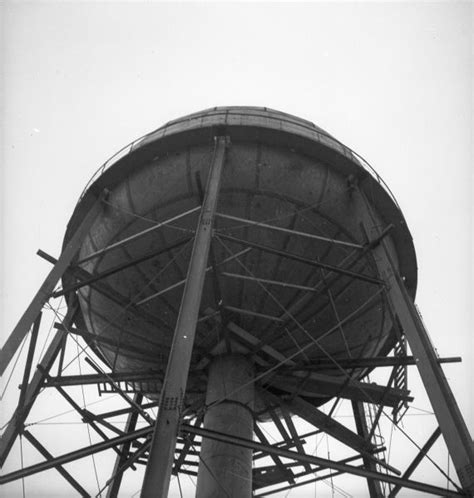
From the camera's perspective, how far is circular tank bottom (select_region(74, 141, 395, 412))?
8961 mm

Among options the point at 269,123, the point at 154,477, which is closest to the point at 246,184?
the point at 269,123

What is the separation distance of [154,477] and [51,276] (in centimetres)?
461

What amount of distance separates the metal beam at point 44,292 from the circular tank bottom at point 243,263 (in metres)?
0.30

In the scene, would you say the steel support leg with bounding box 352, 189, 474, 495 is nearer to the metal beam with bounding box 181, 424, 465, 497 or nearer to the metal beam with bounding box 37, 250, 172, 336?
the metal beam with bounding box 181, 424, 465, 497

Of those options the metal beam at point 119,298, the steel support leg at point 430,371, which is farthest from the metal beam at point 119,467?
the steel support leg at point 430,371

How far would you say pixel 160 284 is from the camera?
31.5 feet

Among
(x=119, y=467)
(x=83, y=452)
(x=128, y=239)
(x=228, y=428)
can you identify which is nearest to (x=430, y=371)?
(x=228, y=428)

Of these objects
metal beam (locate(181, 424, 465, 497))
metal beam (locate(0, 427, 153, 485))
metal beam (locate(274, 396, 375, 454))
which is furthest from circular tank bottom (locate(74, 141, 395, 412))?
metal beam (locate(0, 427, 153, 485))

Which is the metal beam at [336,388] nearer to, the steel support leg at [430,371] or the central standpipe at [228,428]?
the central standpipe at [228,428]

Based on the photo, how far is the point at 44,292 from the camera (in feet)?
26.7

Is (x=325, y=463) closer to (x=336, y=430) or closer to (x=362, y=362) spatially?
(x=362, y=362)

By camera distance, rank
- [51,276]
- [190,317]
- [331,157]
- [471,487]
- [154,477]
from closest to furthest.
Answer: [154,477] < [471,487] < [190,317] < [51,276] < [331,157]

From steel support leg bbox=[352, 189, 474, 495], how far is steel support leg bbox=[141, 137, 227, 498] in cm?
275

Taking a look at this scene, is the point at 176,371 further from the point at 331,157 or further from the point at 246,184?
the point at 331,157
